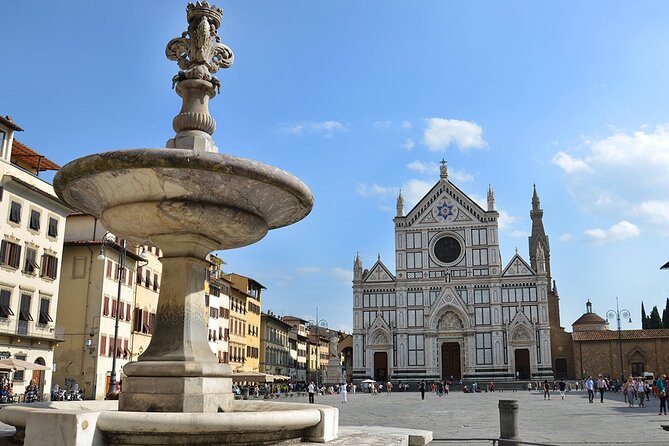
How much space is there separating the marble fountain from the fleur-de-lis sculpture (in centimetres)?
2

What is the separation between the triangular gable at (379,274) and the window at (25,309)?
4151 centimetres

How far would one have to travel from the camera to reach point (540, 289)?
62.8 metres

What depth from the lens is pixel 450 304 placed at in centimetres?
6500

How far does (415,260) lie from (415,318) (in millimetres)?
6015

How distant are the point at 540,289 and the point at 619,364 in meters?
9.65

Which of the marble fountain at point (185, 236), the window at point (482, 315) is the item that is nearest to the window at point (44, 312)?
the marble fountain at point (185, 236)

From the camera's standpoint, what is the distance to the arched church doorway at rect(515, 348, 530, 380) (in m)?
61.7

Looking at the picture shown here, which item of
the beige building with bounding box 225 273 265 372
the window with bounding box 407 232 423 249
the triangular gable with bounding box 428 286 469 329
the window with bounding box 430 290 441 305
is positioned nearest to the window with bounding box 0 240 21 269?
the beige building with bounding box 225 273 265 372

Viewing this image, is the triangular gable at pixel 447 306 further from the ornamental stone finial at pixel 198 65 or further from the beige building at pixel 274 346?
the ornamental stone finial at pixel 198 65

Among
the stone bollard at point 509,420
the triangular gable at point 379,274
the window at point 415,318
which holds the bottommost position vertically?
the stone bollard at point 509,420

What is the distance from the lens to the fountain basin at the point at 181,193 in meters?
7.30

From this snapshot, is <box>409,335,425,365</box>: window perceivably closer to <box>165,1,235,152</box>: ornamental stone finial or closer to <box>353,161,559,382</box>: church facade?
<box>353,161,559,382</box>: church facade

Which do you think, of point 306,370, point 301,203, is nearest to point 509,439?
point 301,203

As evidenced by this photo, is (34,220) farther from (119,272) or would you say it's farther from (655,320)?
(655,320)
